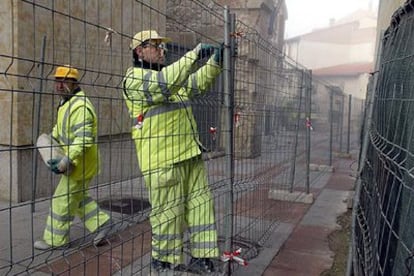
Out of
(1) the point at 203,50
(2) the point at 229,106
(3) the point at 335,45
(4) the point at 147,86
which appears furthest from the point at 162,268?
(3) the point at 335,45

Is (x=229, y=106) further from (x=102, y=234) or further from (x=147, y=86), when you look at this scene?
(x=102, y=234)

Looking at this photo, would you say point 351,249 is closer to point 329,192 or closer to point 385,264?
point 385,264

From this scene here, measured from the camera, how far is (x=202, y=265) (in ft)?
11.5

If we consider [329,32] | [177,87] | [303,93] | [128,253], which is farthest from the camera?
[329,32]

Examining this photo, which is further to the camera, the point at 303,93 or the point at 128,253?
the point at 303,93

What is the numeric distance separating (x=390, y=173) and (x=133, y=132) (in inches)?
72.6

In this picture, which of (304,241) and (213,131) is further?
(304,241)

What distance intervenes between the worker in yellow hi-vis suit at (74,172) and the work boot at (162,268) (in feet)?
2.37

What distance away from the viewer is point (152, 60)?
314 cm

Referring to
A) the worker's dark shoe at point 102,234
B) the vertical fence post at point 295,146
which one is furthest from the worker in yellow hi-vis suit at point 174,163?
the vertical fence post at point 295,146

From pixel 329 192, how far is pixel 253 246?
352cm

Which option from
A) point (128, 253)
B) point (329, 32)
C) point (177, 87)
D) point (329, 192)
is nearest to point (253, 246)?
point (128, 253)

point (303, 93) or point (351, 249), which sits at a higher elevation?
point (303, 93)

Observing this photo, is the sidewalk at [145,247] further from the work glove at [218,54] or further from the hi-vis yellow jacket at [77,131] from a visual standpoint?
the work glove at [218,54]
